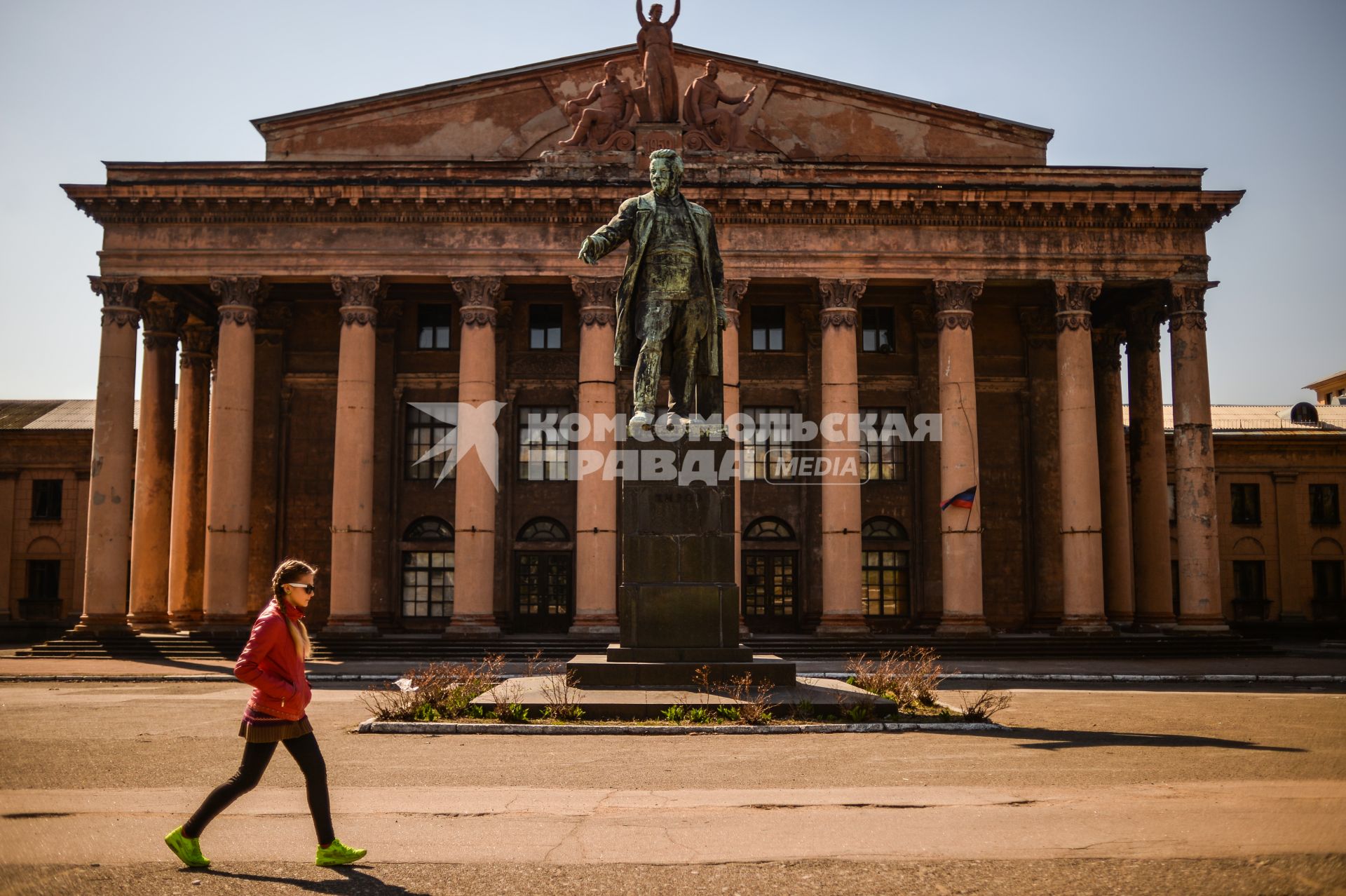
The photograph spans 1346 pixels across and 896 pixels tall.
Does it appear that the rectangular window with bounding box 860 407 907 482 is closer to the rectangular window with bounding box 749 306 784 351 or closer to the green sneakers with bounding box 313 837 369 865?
the rectangular window with bounding box 749 306 784 351

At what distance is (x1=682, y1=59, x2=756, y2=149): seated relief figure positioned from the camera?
3378 cm

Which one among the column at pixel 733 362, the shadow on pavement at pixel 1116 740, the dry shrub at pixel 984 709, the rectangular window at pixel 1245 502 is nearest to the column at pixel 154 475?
the column at pixel 733 362

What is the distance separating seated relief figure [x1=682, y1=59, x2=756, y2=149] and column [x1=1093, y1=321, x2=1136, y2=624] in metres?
14.5

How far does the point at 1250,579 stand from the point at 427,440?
113 feet

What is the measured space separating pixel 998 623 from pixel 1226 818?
1182 inches

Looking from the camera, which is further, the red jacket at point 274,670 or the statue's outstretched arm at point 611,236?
the statue's outstretched arm at point 611,236

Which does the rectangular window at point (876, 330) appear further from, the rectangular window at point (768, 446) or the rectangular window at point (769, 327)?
the rectangular window at point (768, 446)

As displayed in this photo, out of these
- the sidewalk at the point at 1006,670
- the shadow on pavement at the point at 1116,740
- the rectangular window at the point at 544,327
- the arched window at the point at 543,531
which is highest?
the rectangular window at the point at 544,327

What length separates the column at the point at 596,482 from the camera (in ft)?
106

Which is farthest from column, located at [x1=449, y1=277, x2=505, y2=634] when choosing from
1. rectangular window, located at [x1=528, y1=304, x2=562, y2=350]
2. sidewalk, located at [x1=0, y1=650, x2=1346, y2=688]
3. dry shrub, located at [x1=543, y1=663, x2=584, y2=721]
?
dry shrub, located at [x1=543, y1=663, x2=584, y2=721]

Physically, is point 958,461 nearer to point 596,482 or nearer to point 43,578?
point 596,482

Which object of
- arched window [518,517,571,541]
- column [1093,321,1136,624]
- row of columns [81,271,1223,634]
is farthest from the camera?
arched window [518,517,571,541]

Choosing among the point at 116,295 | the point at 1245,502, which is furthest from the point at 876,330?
the point at 116,295

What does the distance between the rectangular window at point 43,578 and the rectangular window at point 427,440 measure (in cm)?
2049
